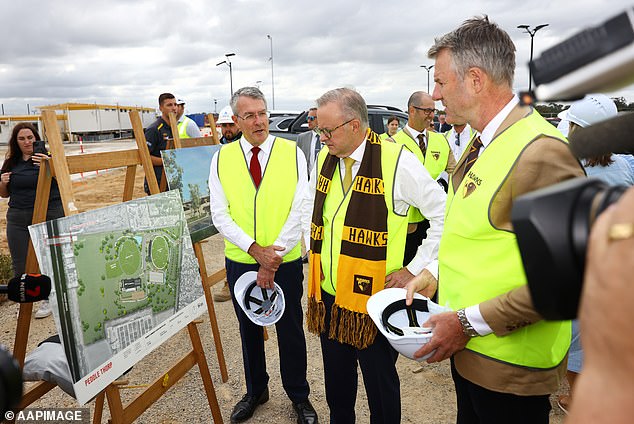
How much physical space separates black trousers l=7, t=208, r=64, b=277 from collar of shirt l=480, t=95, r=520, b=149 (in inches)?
171

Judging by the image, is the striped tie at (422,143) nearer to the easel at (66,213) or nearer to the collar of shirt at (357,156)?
the collar of shirt at (357,156)

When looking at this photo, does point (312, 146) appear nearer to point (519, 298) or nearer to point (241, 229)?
point (241, 229)

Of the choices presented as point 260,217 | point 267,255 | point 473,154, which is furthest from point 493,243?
point 260,217

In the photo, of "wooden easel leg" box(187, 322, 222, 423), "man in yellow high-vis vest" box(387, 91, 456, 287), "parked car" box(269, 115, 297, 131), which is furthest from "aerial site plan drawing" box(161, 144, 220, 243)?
"parked car" box(269, 115, 297, 131)

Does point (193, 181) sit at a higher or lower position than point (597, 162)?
lower

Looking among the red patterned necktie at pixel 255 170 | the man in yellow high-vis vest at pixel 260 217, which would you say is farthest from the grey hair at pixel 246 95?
the red patterned necktie at pixel 255 170

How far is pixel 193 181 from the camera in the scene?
3.91 meters

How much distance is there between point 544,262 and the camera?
22.7 inches

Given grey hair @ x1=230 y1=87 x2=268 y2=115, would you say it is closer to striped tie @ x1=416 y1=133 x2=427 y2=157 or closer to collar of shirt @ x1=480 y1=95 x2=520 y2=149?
collar of shirt @ x1=480 y1=95 x2=520 y2=149

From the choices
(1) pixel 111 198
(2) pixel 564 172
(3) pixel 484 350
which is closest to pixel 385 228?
(3) pixel 484 350

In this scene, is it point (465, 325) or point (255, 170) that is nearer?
point (465, 325)

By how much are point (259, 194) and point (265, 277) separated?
0.56 metres

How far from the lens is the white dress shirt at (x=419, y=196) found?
236 centimetres

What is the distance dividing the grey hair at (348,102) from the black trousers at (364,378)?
983mm
